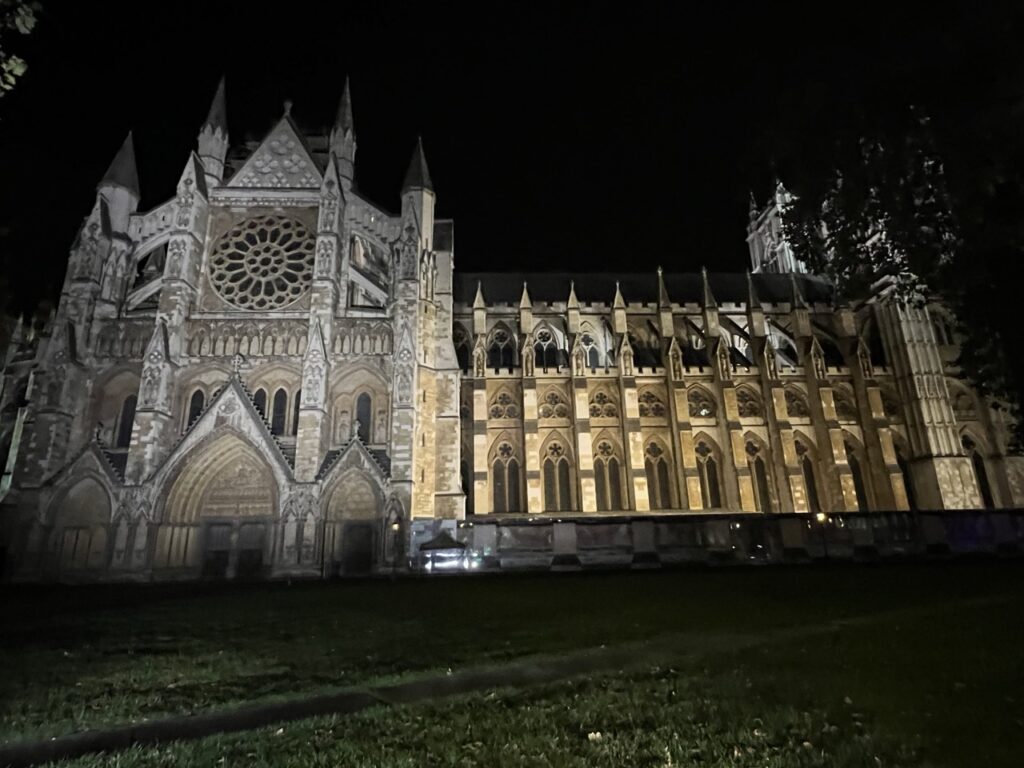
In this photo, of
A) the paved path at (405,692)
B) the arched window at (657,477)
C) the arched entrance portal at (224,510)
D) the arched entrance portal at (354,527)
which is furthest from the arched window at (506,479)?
the paved path at (405,692)

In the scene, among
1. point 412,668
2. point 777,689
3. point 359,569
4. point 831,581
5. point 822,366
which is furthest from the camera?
point 822,366

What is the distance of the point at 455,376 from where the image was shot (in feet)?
93.9

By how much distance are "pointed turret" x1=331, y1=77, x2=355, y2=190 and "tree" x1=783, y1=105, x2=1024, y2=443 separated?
21.5 metres

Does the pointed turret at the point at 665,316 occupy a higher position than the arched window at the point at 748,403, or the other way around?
the pointed turret at the point at 665,316

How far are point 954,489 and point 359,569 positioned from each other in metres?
29.9

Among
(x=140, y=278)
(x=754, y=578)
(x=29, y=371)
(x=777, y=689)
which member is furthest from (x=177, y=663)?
(x=29, y=371)

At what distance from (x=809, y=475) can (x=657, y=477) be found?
854cm

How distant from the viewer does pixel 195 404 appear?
26438 mm

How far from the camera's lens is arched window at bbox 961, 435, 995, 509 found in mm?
34844

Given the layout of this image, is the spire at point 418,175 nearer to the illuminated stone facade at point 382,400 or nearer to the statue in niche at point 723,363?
the illuminated stone facade at point 382,400

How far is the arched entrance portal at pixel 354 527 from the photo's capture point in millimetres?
23469

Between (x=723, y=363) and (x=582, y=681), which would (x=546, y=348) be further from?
(x=582, y=681)

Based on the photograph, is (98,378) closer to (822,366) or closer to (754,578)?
(754,578)

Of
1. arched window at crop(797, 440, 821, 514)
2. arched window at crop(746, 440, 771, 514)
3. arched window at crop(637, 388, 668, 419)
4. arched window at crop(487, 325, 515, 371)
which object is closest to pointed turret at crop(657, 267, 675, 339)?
arched window at crop(637, 388, 668, 419)
